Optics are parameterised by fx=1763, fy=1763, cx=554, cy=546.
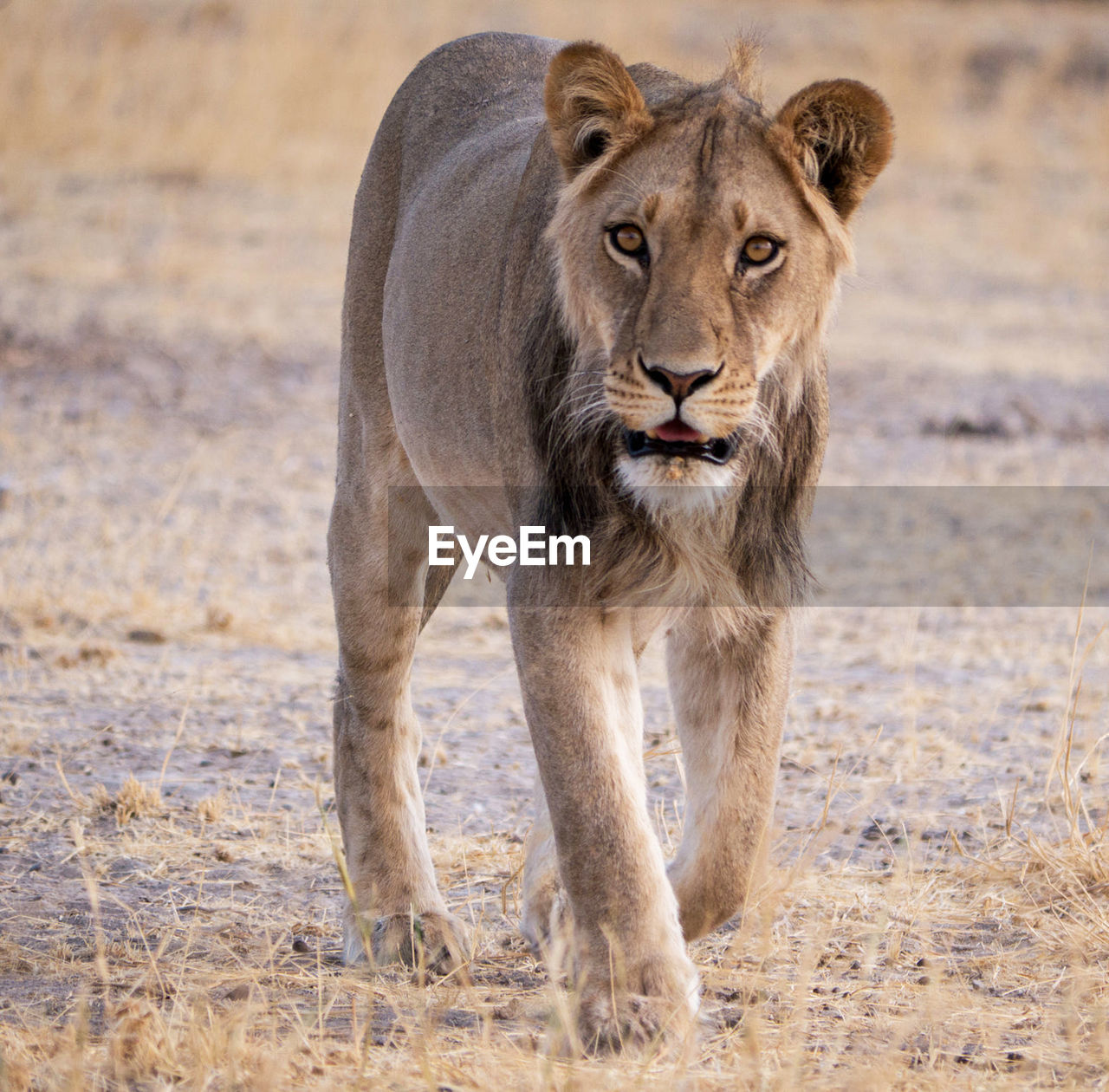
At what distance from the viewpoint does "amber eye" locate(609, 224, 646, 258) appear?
269 cm

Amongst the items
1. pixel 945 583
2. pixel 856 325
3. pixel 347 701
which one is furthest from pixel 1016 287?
pixel 347 701

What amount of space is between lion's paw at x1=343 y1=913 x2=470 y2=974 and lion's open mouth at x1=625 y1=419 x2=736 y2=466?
3.61 ft

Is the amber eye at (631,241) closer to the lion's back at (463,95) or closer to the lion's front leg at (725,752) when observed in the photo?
the lion's front leg at (725,752)

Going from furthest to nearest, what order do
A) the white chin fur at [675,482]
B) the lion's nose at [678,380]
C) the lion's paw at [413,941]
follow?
the lion's paw at [413,941], the white chin fur at [675,482], the lion's nose at [678,380]

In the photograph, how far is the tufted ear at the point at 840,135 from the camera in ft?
8.96

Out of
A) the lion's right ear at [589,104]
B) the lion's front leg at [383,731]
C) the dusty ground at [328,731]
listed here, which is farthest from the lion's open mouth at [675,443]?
the lion's front leg at [383,731]

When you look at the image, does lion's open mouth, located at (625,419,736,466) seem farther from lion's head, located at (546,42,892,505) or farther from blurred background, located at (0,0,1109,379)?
blurred background, located at (0,0,1109,379)

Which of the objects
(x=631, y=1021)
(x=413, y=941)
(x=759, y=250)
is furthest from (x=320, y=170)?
(x=631, y=1021)

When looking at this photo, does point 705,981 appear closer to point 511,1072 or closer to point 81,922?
point 511,1072

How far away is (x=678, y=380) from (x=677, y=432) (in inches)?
4.0

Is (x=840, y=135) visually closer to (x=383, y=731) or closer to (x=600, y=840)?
(x=600, y=840)

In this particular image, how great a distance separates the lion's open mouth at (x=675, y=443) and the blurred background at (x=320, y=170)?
23.6 feet

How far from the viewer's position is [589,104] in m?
2.84

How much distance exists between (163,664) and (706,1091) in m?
2.98
